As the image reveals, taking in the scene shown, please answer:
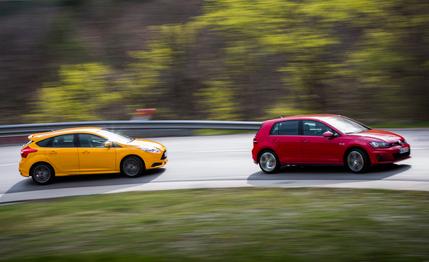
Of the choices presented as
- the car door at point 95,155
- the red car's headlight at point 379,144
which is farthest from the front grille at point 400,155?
the car door at point 95,155

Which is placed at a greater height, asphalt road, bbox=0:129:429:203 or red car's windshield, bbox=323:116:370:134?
red car's windshield, bbox=323:116:370:134

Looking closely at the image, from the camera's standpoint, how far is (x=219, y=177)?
1492 cm

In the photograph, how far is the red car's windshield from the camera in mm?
14445

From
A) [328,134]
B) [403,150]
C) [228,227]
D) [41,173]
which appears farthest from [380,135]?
[41,173]

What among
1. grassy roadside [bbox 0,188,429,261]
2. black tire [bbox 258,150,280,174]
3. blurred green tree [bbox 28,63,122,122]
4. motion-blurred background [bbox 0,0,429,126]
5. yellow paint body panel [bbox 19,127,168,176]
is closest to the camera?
grassy roadside [bbox 0,188,429,261]

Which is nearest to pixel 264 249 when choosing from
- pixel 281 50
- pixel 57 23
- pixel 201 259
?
pixel 201 259

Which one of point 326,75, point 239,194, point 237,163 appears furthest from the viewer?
point 326,75

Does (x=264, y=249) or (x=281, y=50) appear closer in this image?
(x=264, y=249)

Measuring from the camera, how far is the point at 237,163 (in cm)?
1662

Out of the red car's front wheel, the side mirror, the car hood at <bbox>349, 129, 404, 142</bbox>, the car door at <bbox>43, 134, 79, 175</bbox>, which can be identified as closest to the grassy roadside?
the red car's front wheel

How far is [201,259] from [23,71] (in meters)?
43.0

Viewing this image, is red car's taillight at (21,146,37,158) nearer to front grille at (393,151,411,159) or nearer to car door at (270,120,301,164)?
car door at (270,120,301,164)

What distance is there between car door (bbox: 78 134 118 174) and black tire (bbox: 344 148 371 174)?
19.4 feet

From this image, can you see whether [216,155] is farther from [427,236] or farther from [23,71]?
[23,71]
